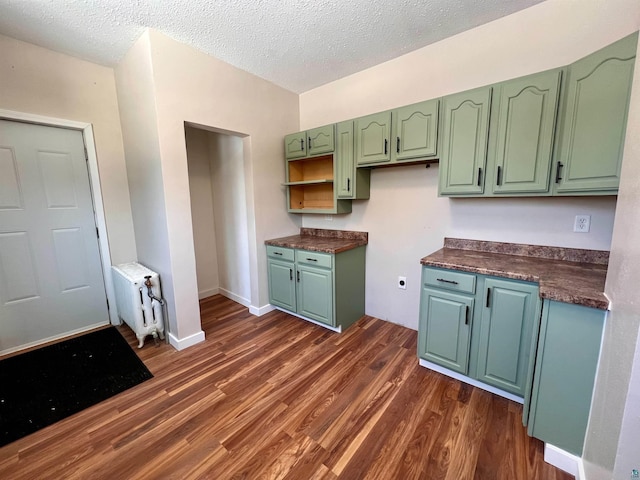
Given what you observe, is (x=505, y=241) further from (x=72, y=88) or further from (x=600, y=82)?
(x=72, y=88)

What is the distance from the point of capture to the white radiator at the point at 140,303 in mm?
2291

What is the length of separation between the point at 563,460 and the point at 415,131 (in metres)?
2.21

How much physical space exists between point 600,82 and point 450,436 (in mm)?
2144

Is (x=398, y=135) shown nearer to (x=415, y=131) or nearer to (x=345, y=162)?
(x=415, y=131)

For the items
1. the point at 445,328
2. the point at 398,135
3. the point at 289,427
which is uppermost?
the point at 398,135

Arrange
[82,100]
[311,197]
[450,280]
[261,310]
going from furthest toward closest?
[311,197], [261,310], [82,100], [450,280]

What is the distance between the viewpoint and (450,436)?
147 cm

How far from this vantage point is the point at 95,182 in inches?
103

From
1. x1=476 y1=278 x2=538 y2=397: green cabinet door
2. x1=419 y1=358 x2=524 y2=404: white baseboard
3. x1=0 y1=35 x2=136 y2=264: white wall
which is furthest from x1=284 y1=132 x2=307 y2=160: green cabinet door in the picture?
x1=419 y1=358 x2=524 y2=404: white baseboard

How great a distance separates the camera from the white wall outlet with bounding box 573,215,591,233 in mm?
1700

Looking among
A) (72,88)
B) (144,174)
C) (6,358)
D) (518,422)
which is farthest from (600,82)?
(6,358)

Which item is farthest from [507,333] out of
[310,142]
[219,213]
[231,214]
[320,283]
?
[219,213]

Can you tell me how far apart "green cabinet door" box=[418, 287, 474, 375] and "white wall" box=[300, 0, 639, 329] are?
613mm

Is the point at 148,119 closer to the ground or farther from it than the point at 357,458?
farther from it
